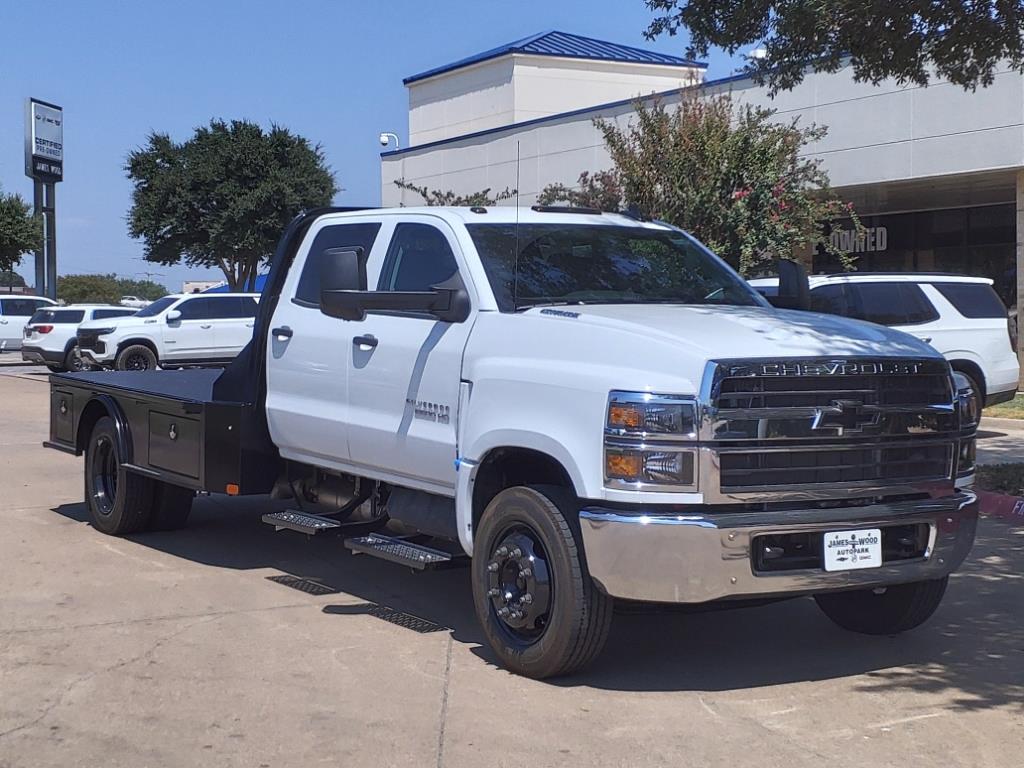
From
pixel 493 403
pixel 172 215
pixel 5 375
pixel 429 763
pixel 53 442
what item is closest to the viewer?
pixel 429 763

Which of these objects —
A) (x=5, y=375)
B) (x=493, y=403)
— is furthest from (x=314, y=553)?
(x=5, y=375)

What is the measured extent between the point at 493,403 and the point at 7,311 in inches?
1240

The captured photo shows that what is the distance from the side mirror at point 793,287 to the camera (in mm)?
7039

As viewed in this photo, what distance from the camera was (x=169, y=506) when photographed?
8.95 metres

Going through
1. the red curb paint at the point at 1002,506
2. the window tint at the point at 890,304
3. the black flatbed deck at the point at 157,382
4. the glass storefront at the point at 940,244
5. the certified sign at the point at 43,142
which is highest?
the certified sign at the point at 43,142

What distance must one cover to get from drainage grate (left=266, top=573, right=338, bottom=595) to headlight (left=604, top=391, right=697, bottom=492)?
2822mm

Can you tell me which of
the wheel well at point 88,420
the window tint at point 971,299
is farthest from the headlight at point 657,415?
the window tint at point 971,299

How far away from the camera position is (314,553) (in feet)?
27.9

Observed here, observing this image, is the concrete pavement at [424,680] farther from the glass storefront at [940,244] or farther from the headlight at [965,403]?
the glass storefront at [940,244]

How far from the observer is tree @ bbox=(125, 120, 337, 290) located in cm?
4400

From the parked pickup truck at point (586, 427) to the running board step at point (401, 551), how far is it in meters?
0.02

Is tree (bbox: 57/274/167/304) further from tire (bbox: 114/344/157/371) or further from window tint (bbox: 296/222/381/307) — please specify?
window tint (bbox: 296/222/381/307)

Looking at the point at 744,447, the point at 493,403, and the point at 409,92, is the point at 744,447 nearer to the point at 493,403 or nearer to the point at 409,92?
the point at 493,403

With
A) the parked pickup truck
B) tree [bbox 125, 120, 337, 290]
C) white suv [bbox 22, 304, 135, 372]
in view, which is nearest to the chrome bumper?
the parked pickup truck
